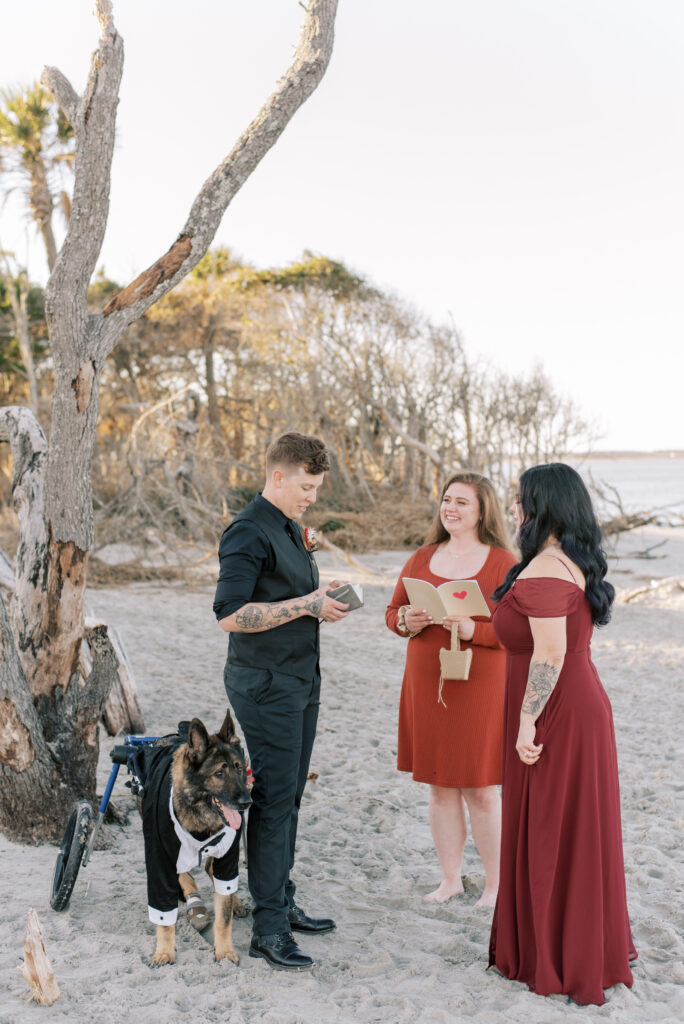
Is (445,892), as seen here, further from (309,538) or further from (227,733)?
(309,538)

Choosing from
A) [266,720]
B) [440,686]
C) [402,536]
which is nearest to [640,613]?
[402,536]

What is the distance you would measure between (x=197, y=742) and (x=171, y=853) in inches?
18.6

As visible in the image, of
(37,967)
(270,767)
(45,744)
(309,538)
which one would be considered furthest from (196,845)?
(45,744)

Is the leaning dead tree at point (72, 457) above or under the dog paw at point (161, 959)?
above

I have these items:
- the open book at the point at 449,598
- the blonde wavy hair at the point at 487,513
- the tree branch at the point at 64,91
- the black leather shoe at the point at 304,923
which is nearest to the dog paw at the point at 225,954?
the black leather shoe at the point at 304,923

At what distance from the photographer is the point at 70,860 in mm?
3777

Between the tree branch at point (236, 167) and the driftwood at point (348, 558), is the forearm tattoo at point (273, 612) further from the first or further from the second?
the driftwood at point (348, 558)

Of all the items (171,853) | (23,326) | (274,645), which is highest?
(23,326)

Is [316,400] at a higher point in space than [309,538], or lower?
higher

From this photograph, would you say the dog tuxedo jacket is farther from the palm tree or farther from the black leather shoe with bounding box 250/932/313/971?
the palm tree

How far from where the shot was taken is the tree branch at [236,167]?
14.9ft

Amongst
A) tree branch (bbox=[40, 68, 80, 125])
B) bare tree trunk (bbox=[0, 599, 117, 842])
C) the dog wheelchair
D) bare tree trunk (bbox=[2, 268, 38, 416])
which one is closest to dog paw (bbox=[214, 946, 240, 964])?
the dog wheelchair

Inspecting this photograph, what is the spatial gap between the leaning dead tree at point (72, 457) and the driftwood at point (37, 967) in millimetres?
1536

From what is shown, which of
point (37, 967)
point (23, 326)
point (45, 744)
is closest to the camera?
point (37, 967)
